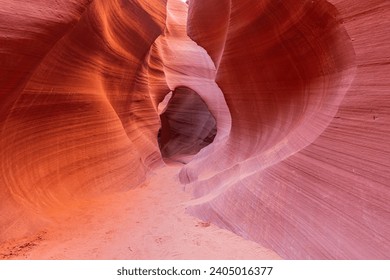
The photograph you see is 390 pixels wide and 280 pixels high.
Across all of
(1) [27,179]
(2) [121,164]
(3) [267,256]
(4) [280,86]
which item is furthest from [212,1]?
(3) [267,256]

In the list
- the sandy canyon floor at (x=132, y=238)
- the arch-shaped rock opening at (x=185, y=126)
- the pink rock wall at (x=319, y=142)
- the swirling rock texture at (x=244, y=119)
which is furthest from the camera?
the arch-shaped rock opening at (x=185, y=126)

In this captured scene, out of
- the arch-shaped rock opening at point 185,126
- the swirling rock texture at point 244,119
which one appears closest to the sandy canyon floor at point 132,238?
the swirling rock texture at point 244,119

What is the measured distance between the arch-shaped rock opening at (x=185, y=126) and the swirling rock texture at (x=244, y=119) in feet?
15.0

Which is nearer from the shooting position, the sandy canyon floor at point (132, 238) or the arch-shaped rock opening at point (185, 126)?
the sandy canyon floor at point (132, 238)

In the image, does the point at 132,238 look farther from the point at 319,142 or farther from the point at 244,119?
the point at 244,119

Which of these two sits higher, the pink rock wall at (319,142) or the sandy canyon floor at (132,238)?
the pink rock wall at (319,142)

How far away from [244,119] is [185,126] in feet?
24.2

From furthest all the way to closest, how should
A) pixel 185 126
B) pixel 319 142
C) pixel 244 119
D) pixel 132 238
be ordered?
pixel 185 126 < pixel 244 119 < pixel 132 238 < pixel 319 142

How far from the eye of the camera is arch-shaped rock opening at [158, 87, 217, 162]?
12.1 m

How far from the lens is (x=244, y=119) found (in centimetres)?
575

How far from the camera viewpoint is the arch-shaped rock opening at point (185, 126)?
1206 cm

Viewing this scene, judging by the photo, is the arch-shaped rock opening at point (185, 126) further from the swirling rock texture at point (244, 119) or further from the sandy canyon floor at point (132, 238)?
the sandy canyon floor at point (132, 238)

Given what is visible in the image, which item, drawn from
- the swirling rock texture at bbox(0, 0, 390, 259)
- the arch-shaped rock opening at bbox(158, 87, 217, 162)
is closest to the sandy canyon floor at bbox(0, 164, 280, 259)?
the swirling rock texture at bbox(0, 0, 390, 259)

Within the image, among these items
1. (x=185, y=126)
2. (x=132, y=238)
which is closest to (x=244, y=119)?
(x=132, y=238)
